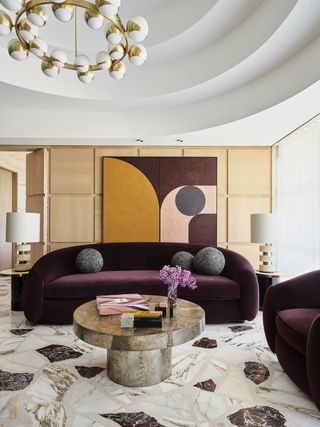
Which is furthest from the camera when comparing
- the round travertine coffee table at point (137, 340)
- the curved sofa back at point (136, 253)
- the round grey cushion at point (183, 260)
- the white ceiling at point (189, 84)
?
the curved sofa back at point (136, 253)

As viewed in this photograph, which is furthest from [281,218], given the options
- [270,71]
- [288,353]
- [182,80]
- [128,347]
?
[128,347]

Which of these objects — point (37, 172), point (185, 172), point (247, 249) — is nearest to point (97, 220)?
point (37, 172)

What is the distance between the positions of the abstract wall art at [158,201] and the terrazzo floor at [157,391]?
2.25 metres

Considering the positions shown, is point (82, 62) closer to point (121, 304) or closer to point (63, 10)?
point (63, 10)

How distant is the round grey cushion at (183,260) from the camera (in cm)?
405

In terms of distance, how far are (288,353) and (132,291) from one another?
1857 millimetres

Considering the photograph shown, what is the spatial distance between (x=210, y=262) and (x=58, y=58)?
280 cm

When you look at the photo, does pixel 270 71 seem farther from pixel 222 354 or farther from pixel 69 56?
pixel 222 354

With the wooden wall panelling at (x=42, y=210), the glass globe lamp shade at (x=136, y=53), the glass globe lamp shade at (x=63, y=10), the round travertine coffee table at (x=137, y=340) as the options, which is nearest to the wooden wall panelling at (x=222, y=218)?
the round travertine coffee table at (x=137, y=340)

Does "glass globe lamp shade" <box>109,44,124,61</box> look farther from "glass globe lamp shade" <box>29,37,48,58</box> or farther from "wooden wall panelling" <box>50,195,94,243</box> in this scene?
"wooden wall panelling" <box>50,195,94,243</box>

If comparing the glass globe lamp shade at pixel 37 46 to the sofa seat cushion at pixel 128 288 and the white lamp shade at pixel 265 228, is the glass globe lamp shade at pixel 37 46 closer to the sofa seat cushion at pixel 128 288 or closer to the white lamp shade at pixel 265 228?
the sofa seat cushion at pixel 128 288

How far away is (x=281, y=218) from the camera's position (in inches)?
189

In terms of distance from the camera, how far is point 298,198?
13.8ft

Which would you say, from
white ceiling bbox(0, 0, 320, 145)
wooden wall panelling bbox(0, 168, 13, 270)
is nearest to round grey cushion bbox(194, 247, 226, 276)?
white ceiling bbox(0, 0, 320, 145)
